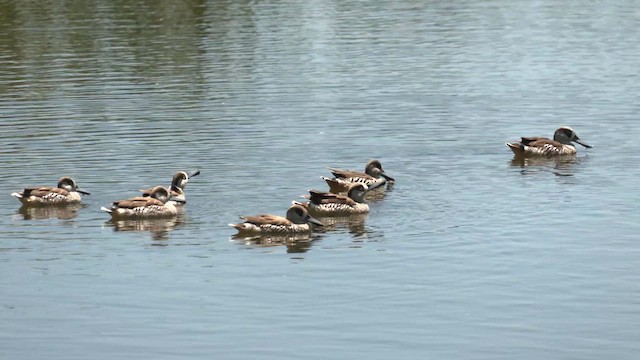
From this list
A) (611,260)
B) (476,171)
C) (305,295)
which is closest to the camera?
(305,295)

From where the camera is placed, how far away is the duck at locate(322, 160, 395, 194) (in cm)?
3300

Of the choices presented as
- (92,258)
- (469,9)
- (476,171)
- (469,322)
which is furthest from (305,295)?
(469,9)

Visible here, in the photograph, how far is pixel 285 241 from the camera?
28.7 metres

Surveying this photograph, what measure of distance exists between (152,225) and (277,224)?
2.72 metres

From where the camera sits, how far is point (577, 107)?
43625 millimetres

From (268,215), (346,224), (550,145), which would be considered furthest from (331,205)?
(550,145)

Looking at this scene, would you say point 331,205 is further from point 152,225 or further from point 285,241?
point 152,225

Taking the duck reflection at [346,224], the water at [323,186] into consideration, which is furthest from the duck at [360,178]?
the duck reflection at [346,224]

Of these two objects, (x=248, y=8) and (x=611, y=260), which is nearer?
(x=611, y=260)

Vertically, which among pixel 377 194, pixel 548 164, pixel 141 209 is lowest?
pixel 377 194

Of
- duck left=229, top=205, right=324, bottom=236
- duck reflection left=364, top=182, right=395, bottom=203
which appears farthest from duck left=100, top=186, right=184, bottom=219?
duck reflection left=364, top=182, right=395, bottom=203

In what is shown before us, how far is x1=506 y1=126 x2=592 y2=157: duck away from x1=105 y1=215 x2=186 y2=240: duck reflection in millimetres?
9465

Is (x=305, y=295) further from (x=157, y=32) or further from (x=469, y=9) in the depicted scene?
(x=469, y=9)

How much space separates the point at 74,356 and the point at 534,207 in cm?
1203
